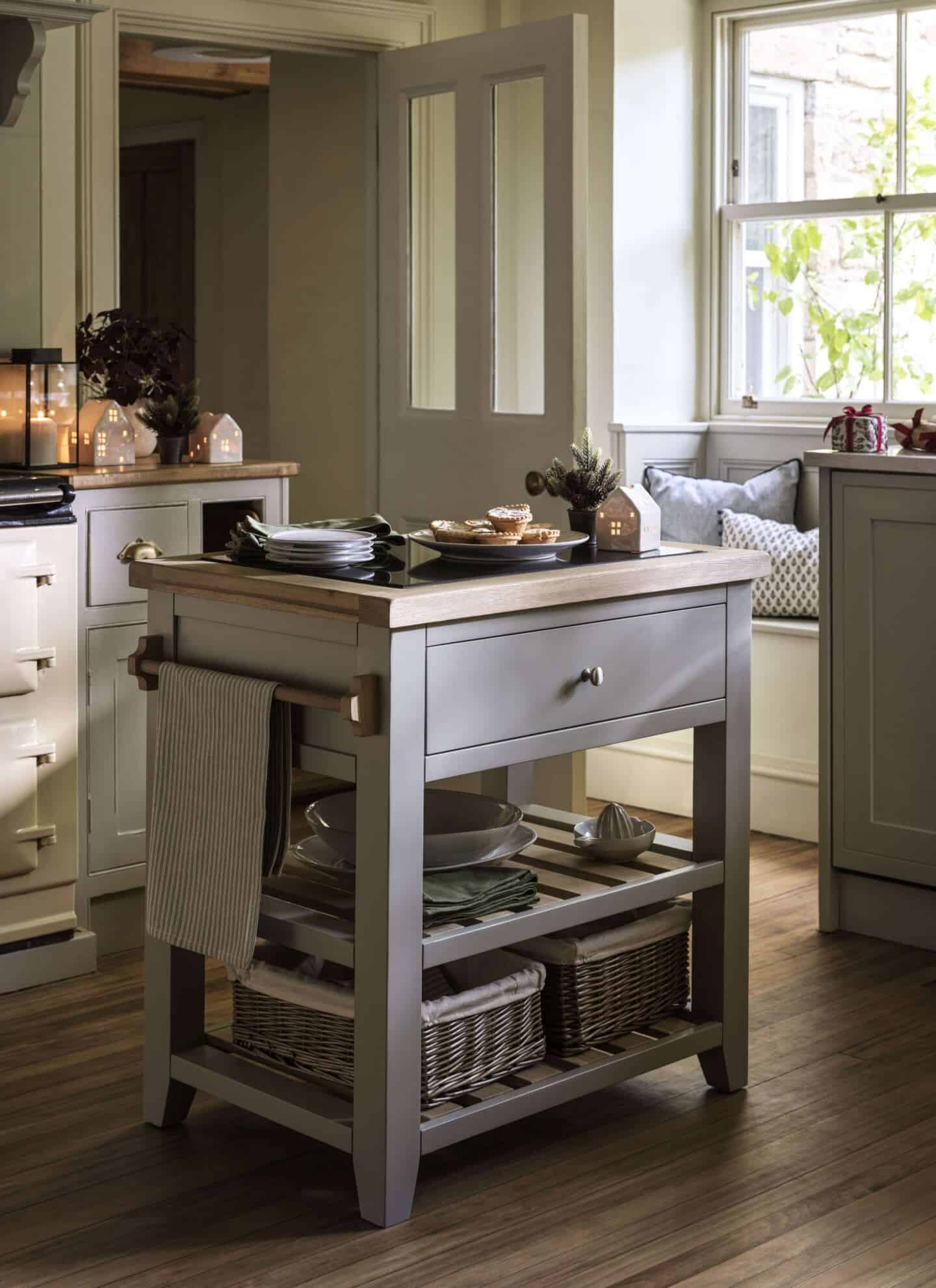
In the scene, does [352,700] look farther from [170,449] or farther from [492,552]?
[170,449]

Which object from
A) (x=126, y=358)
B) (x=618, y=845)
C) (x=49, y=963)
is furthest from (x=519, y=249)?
(x=49, y=963)

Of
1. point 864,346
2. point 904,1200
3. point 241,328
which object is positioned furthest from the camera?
point 241,328

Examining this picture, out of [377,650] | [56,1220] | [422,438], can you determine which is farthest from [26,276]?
[56,1220]

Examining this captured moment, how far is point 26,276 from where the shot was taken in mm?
3848

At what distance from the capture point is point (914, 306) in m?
4.85

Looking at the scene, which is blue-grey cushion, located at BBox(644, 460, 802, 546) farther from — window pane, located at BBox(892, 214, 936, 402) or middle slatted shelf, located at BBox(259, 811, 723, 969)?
middle slatted shelf, located at BBox(259, 811, 723, 969)

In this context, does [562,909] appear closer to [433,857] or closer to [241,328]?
[433,857]

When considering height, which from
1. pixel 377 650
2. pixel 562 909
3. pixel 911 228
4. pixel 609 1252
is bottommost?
pixel 609 1252

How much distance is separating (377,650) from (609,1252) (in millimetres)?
887

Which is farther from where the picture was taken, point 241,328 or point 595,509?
point 241,328

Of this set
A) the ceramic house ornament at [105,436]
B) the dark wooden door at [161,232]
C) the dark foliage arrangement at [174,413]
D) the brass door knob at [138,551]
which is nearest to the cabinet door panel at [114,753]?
the brass door knob at [138,551]

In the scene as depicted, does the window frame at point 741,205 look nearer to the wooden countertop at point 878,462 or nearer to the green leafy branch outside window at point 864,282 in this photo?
the green leafy branch outside window at point 864,282

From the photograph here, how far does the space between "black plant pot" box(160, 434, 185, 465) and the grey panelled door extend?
1500 millimetres

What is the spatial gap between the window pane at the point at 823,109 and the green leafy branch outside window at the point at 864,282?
20 mm
